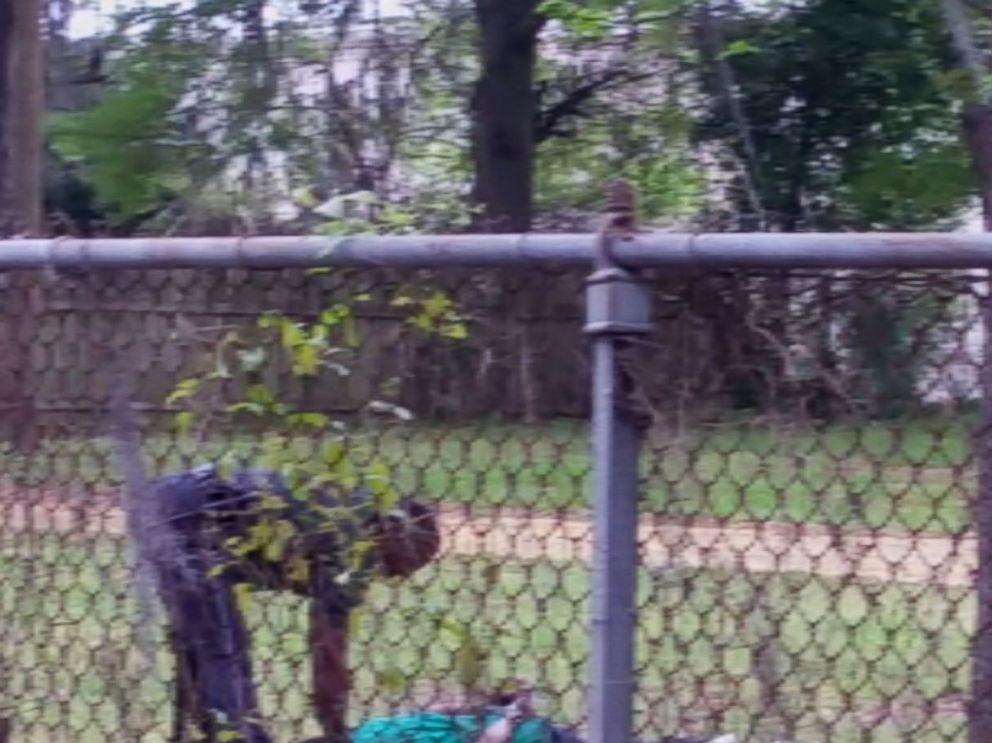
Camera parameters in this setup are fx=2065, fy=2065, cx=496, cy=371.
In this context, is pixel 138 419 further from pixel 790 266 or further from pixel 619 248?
pixel 790 266

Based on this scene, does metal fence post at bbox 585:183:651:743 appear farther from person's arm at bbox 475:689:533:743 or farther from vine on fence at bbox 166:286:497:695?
vine on fence at bbox 166:286:497:695

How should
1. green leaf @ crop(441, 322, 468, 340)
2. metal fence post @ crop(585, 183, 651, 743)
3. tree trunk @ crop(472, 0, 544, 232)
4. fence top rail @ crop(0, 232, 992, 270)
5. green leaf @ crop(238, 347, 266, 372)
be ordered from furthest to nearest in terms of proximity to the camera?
tree trunk @ crop(472, 0, 544, 232) < green leaf @ crop(238, 347, 266, 372) < green leaf @ crop(441, 322, 468, 340) < metal fence post @ crop(585, 183, 651, 743) < fence top rail @ crop(0, 232, 992, 270)

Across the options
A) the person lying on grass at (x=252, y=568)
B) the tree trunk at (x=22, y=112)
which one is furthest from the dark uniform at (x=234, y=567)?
the tree trunk at (x=22, y=112)

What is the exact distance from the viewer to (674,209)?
1435cm

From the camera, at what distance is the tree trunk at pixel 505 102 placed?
685 inches

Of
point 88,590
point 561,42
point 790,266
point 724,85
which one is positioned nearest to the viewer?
point 790,266

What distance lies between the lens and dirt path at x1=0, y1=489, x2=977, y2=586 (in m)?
3.26

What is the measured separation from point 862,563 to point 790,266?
0.49 metres

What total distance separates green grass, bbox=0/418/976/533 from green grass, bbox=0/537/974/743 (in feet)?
0.45

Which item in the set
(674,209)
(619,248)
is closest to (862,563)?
(619,248)

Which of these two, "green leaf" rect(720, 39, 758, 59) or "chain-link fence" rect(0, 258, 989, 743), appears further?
"green leaf" rect(720, 39, 758, 59)

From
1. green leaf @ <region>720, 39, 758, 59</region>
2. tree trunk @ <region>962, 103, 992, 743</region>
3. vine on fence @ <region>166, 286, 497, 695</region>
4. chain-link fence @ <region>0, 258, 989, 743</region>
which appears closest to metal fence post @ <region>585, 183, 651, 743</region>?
chain-link fence @ <region>0, 258, 989, 743</region>

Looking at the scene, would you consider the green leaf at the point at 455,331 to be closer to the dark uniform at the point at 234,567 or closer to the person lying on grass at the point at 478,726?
the dark uniform at the point at 234,567

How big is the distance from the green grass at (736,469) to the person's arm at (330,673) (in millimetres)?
317
